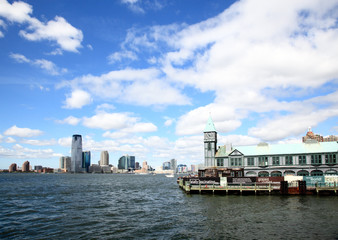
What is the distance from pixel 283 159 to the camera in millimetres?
71250

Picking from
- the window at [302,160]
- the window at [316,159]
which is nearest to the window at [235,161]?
the window at [302,160]

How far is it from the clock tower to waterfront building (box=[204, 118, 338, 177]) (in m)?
1.71

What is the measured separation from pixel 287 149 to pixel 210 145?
21975mm

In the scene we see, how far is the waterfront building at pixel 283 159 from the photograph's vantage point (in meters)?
67.4

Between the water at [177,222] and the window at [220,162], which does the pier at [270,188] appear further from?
the window at [220,162]

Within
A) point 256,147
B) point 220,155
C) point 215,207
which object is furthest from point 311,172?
point 215,207

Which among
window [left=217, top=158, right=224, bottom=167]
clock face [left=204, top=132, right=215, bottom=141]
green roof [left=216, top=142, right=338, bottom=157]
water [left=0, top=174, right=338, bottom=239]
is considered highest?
Answer: clock face [left=204, top=132, right=215, bottom=141]

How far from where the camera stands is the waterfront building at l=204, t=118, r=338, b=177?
67438 millimetres

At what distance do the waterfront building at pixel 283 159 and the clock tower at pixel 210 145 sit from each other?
1.71 metres

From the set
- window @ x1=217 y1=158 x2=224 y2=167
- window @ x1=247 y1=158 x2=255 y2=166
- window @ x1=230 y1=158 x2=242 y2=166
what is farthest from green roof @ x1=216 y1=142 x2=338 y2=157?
window @ x1=230 y1=158 x2=242 y2=166

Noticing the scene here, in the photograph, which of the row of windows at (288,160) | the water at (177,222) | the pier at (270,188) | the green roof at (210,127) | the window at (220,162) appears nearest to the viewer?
the water at (177,222)

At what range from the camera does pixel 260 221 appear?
30781 mm

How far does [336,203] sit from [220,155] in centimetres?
4054

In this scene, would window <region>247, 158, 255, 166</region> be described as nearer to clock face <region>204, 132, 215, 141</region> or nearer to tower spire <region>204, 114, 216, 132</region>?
clock face <region>204, 132, 215, 141</region>
